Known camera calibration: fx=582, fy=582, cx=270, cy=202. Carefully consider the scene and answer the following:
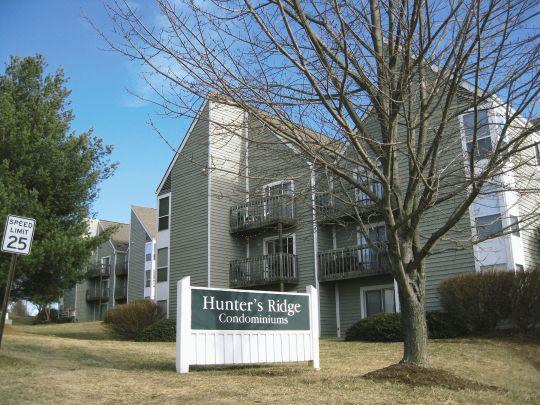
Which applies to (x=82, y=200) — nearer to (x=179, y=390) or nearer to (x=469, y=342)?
(x=179, y=390)

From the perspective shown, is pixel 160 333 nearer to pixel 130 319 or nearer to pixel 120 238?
pixel 130 319

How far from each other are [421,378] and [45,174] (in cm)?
1069

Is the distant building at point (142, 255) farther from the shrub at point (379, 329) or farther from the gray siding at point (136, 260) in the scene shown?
the shrub at point (379, 329)

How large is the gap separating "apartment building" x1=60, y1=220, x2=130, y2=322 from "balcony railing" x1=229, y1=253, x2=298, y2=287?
79.9 ft

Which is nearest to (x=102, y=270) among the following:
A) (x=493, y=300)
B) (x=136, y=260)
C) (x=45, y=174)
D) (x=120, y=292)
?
(x=120, y=292)

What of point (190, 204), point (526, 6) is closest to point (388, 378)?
point (526, 6)

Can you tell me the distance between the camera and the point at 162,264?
1192 inches

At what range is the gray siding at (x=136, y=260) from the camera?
4366 cm

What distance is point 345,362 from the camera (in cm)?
1216

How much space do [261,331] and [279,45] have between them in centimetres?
557

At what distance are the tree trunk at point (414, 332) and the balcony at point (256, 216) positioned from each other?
1536 centimetres

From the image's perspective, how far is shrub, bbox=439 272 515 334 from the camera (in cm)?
1631

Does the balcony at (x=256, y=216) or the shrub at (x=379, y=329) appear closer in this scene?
the shrub at (x=379, y=329)

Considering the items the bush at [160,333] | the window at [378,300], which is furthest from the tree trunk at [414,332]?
the window at [378,300]
